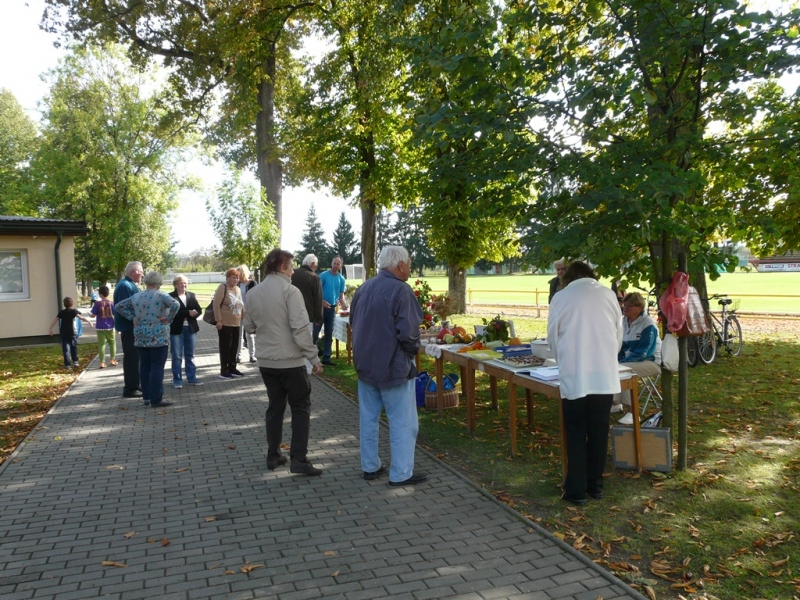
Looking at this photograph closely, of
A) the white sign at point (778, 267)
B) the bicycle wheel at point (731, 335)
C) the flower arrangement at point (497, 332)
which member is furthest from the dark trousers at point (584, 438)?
the white sign at point (778, 267)

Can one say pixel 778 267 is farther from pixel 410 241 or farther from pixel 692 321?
pixel 692 321

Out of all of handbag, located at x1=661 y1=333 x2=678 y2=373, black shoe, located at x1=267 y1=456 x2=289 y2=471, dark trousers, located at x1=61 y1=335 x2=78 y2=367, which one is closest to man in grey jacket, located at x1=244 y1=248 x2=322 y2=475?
black shoe, located at x1=267 y1=456 x2=289 y2=471

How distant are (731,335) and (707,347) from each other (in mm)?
1482

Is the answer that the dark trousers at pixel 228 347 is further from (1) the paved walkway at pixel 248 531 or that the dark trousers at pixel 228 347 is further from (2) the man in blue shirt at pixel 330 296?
(1) the paved walkway at pixel 248 531

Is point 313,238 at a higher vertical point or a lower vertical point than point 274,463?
higher

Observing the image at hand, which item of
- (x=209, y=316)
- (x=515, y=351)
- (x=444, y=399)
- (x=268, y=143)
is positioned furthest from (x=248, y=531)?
(x=268, y=143)

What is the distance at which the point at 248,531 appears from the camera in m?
4.78

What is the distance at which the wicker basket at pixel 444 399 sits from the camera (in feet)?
28.6

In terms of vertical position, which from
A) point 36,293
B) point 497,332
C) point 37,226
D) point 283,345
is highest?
point 37,226

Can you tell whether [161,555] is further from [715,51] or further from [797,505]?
[715,51]

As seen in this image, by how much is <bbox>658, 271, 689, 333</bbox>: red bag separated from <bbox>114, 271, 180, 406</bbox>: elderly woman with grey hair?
6229 mm

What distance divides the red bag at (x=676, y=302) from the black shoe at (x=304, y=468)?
348 cm

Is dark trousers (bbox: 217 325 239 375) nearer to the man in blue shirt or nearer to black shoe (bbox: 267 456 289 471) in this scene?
the man in blue shirt

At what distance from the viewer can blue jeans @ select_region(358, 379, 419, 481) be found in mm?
5691
